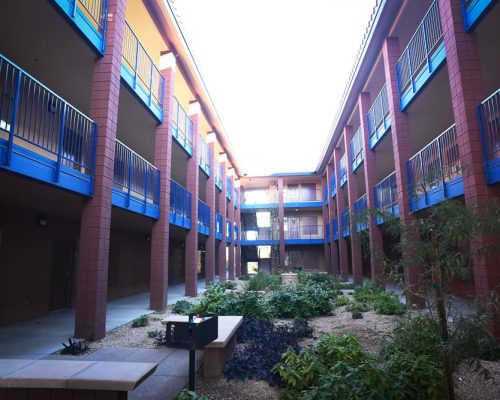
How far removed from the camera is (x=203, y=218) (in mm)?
20922

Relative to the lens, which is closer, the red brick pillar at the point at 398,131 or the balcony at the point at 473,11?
the balcony at the point at 473,11

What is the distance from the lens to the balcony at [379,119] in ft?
48.2

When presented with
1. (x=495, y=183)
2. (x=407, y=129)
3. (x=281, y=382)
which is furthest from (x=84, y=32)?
(x=407, y=129)

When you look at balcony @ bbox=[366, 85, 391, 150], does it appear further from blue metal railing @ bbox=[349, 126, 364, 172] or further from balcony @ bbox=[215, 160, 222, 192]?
balcony @ bbox=[215, 160, 222, 192]

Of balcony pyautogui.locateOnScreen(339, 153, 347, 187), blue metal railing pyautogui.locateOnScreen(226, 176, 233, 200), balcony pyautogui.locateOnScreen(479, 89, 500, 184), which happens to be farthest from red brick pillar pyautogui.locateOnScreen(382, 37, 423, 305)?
blue metal railing pyautogui.locateOnScreen(226, 176, 233, 200)

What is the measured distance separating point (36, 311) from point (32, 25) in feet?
26.5

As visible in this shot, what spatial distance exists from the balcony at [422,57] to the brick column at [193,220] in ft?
31.9

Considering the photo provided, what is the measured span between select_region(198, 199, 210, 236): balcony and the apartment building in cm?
251

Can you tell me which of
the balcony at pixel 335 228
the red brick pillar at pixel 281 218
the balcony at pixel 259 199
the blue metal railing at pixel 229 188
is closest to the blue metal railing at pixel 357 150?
the balcony at pixel 335 228

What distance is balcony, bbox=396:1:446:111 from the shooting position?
9.94m

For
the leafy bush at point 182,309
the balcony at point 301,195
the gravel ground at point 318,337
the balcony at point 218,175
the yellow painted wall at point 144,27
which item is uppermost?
the yellow painted wall at point 144,27

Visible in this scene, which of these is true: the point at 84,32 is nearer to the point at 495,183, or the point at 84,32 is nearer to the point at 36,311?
the point at 36,311

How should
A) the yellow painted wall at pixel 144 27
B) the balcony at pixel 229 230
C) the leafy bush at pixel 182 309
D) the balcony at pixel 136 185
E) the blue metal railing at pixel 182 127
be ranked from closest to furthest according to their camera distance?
the balcony at pixel 136 185, the leafy bush at pixel 182 309, the yellow painted wall at pixel 144 27, the blue metal railing at pixel 182 127, the balcony at pixel 229 230

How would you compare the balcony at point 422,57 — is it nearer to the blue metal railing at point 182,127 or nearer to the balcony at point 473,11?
the balcony at point 473,11
